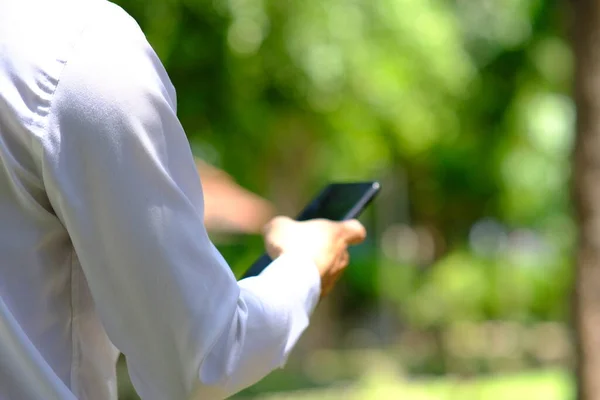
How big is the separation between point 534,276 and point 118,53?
23.1 meters

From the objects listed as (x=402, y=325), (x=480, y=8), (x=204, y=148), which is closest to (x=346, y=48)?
(x=204, y=148)

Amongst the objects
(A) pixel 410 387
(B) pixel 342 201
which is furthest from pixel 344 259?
(A) pixel 410 387

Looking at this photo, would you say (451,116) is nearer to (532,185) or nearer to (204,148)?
(532,185)

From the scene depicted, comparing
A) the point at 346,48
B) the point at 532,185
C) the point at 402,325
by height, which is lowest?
the point at 402,325

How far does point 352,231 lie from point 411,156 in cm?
2061

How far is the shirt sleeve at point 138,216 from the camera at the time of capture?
3.51ft

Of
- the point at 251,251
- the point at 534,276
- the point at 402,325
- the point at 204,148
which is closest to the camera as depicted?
the point at 204,148

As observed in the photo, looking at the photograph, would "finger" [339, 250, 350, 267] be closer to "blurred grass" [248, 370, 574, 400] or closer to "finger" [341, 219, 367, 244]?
"finger" [341, 219, 367, 244]

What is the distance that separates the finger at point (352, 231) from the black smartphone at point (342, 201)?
0.04 m

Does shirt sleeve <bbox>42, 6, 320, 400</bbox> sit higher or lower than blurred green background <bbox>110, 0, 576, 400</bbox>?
higher

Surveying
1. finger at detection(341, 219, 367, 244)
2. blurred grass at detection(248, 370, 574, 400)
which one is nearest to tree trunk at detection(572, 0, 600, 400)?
finger at detection(341, 219, 367, 244)

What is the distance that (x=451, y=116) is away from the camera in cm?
1855

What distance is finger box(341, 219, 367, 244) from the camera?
5.00ft

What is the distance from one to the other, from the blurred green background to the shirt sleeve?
5.88m
